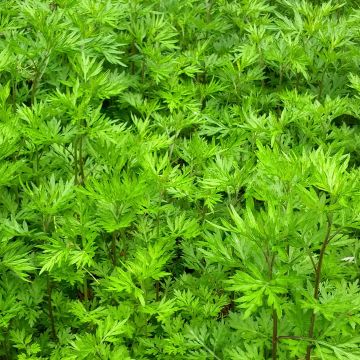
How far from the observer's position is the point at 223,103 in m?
4.20

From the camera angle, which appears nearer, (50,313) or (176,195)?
(50,313)

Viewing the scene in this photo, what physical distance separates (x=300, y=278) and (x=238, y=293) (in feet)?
2.60

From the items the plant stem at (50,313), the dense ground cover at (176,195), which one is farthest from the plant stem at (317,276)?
the plant stem at (50,313)

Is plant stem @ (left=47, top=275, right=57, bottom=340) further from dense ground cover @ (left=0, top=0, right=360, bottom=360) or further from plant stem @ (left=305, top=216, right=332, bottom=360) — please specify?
plant stem @ (left=305, top=216, right=332, bottom=360)

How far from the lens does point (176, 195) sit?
3.06 metres

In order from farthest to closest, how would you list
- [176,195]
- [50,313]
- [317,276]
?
1. [176,195]
2. [50,313]
3. [317,276]

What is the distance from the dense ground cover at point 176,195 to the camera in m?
2.34

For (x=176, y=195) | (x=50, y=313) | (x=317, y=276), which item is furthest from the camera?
(x=176, y=195)

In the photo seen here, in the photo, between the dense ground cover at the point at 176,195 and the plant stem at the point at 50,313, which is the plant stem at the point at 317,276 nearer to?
the dense ground cover at the point at 176,195

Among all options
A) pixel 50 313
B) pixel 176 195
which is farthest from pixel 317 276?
pixel 50 313

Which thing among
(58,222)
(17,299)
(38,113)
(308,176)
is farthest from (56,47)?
(308,176)

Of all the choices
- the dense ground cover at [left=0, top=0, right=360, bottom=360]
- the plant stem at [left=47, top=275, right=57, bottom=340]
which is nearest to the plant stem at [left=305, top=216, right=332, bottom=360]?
the dense ground cover at [left=0, top=0, right=360, bottom=360]

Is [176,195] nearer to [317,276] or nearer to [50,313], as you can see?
[50,313]

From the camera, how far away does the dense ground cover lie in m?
2.34
